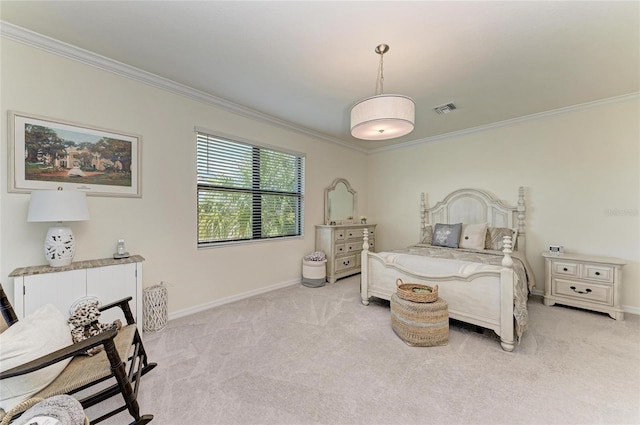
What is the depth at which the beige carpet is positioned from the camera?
1.56m

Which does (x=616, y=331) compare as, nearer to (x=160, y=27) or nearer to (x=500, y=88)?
(x=500, y=88)

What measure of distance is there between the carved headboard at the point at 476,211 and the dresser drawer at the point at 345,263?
1345mm

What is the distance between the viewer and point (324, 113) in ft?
12.0

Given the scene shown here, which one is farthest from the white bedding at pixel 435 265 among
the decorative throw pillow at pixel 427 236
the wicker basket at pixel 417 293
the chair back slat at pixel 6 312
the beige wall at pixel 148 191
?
the chair back slat at pixel 6 312

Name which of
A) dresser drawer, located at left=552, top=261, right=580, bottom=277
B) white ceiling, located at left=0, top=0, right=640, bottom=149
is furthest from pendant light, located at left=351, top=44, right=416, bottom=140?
dresser drawer, located at left=552, top=261, right=580, bottom=277

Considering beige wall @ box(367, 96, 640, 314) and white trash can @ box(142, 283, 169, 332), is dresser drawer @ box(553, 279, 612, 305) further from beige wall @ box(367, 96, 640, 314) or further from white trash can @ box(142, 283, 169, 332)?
white trash can @ box(142, 283, 169, 332)

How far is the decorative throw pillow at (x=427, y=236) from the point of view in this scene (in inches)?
170

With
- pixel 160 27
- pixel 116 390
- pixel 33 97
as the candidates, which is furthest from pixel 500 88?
pixel 33 97

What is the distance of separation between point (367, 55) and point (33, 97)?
2831 millimetres

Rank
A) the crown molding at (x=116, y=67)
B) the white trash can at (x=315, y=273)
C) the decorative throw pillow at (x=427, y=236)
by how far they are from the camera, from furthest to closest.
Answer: the decorative throw pillow at (x=427, y=236)
the white trash can at (x=315, y=273)
the crown molding at (x=116, y=67)

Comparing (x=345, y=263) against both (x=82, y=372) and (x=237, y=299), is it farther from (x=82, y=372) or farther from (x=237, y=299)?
(x=82, y=372)

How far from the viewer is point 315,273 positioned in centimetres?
409

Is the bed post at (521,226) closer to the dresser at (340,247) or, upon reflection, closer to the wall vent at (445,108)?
the wall vent at (445,108)

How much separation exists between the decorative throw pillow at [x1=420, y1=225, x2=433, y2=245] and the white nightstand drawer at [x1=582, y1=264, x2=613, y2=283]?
5.94 feet
